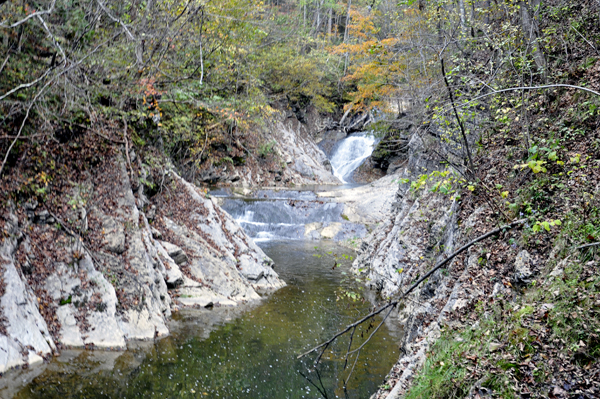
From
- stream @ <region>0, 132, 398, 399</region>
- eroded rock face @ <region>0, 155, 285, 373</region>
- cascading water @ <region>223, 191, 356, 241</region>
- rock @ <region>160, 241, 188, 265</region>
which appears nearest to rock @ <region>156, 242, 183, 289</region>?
eroded rock face @ <region>0, 155, 285, 373</region>

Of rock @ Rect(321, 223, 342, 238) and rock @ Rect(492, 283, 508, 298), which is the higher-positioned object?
rock @ Rect(492, 283, 508, 298)

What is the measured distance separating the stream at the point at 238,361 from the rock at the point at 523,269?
167cm

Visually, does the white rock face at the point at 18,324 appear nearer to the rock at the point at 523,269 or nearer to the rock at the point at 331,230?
the rock at the point at 523,269

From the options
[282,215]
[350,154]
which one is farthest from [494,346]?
[350,154]

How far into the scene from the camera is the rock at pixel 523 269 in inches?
149

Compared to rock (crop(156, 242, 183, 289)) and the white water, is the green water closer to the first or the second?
rock (crop(156, 242, 183, 289))

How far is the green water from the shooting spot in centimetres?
516

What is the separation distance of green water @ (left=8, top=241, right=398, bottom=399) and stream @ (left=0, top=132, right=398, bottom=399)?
0.01 metres

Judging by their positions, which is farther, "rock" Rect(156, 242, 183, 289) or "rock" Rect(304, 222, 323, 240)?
"rock" Rect(304, 222, 323, 240)

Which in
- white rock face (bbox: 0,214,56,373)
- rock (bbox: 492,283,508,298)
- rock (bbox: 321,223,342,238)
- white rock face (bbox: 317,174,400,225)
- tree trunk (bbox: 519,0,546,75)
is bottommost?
rock (bbox: 321,223,342,238)

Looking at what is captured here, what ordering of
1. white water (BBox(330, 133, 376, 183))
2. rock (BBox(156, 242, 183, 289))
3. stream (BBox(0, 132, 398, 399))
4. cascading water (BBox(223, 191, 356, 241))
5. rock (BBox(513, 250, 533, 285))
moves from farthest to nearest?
white water (BBox(330, 133, 376, 183))
cascading water (BBox(223, 191, 356, 241))
rock (BBox(156, 242, 183, 289))
stream (BBox(0, 132, 398, 399))
rock (BBox(513, 250, 533, 285))

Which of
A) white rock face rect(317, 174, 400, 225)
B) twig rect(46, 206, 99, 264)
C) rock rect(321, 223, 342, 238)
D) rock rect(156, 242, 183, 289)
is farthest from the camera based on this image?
white rock face rect(317, 174, 400, 225)

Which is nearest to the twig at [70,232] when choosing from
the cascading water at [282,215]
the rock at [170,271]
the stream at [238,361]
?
the rock at [170,271]

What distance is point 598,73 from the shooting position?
17.6ft
